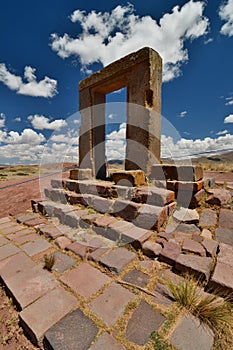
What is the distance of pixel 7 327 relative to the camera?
4.79 feet

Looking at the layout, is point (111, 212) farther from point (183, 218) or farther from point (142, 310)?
point (142, 310)

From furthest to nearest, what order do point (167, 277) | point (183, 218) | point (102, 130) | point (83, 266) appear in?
point (102, 130) < point (183, 218) < point (83, 266) < point (167, 277)

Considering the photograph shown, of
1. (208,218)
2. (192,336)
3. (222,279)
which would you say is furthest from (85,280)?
(208,218)

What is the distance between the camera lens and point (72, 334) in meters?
1.29

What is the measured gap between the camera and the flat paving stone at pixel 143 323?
1.27m

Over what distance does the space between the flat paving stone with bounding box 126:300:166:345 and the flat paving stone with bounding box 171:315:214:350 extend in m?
0.13

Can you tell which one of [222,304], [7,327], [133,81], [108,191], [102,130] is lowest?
[7,327]

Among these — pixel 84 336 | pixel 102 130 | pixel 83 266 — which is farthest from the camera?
pixel 102 130

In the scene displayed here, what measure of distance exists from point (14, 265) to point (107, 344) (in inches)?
59.7

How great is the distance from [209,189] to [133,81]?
111 inches

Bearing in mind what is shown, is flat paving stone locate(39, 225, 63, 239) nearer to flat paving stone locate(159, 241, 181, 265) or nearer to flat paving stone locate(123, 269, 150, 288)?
flat paving stone locate(123, 269, 150, 288)

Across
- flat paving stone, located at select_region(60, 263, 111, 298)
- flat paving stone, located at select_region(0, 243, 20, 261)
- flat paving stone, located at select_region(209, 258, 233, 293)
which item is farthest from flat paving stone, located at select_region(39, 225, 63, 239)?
flat paving stone, located at select_region(209, 258, 233, 293)

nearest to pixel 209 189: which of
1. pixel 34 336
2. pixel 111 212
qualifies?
pixel 111 212

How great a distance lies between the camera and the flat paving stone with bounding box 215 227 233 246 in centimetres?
237
